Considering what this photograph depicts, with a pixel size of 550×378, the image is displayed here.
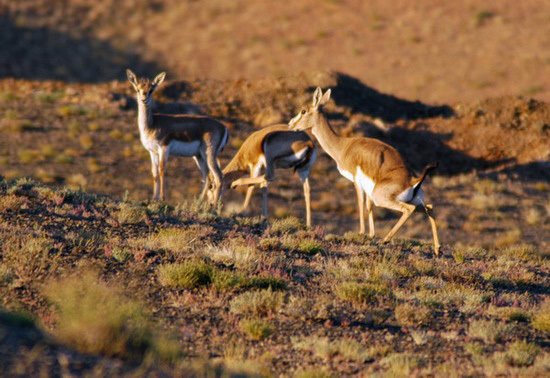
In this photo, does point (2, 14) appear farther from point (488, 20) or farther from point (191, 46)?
point (488, 20)

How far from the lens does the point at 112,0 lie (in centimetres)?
8112

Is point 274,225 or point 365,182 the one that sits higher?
point 365,182

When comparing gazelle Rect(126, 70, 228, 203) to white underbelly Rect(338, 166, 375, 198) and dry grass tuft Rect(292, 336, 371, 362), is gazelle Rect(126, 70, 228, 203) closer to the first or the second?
white underbelly Rect(338, 166, 375, 198)

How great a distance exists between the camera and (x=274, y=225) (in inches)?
613

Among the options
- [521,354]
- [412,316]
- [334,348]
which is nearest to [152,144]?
[412,316]

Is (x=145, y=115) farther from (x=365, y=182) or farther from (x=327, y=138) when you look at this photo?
(x=365, y=182)

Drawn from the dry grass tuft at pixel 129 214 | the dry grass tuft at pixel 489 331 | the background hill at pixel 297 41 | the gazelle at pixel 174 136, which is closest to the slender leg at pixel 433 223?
the dry grass tuft at pixel 489 331

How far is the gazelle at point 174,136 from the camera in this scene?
19.0 metres

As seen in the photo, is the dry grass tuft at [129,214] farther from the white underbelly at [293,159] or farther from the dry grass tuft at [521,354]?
the dry grass tuft at [521,354]

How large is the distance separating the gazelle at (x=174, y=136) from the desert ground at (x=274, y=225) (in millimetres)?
1273

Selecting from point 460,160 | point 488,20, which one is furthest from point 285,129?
point 488,20

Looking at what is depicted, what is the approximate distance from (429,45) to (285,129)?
53.0 m

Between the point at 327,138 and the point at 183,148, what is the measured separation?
452 cm

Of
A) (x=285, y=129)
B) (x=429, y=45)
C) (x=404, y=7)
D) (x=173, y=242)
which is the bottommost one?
(x=173, y=242)
